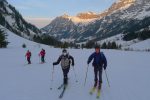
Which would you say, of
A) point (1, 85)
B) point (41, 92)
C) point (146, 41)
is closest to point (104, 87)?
point (41, 92)

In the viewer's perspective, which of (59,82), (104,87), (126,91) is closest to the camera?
(126,91)

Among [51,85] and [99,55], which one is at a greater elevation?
[99,55]

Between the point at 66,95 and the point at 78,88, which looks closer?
the point at 66,95

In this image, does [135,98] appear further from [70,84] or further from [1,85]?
[1,85]

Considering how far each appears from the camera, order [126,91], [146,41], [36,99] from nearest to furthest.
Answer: [36,99] < [126,91] < [146,41]

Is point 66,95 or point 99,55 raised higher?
point 99,55

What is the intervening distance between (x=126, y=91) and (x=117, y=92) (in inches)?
24.3

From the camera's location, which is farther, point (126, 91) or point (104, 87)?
point (104, 87)

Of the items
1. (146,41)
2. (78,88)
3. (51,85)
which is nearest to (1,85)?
(51,85)

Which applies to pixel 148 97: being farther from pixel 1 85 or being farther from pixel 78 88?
pixel 1 85

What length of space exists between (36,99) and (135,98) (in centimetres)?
459

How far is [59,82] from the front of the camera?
18469mm

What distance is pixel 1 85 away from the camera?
17.8 meters

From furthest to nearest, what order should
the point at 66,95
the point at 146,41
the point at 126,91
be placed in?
the point at 146,41, the point at 126,91, the point at 66,95
